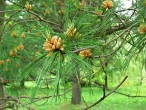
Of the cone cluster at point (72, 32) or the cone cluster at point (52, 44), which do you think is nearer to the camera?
the cone cluster at point (52, 44)

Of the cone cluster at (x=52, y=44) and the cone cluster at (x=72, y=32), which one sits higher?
the cone cluster at (x=72, y=32)

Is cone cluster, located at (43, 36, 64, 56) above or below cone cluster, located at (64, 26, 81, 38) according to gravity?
below

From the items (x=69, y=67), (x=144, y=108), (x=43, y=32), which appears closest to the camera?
(x=43, y=32)

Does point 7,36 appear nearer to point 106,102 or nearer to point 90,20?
point 90,20

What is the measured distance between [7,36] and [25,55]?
0.92 feet

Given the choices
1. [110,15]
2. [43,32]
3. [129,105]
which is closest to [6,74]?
[110,15]

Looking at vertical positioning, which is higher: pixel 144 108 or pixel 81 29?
pixel 81 29

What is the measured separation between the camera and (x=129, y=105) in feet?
37.0

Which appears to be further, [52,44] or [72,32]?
[72,32]

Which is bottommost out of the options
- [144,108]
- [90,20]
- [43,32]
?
[144,108]

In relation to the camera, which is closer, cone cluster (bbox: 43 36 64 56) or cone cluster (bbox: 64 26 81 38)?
cone cluster (bbox: 43 36 64 56)

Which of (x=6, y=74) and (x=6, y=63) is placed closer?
(x=6, y=63)

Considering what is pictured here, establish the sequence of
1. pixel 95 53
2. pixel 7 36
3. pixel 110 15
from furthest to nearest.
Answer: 1. pixel 7 36
2. pixel 95 53
3. pixel 110 15

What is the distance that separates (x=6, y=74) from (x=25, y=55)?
0.28 metres
